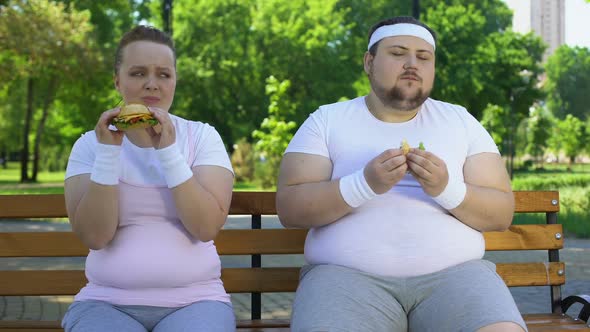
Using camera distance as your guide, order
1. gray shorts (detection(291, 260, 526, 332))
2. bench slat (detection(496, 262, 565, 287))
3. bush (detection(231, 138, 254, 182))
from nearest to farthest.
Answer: gray shorts (detection(291, 260, 526, 332))
bench slat (detection(496, 262, 565, 287))
bush (detection(231, 138, 254, 182))

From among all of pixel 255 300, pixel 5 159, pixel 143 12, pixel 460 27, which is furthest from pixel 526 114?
pixel 5 159

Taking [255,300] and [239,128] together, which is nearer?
[255,300]

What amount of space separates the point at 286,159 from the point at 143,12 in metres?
37.2

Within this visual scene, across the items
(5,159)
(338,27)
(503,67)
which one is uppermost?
(338,27)

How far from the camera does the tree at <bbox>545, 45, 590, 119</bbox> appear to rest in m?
60.6

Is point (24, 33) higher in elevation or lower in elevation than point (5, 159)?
higher

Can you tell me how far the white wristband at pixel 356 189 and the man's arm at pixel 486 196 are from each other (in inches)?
15.9

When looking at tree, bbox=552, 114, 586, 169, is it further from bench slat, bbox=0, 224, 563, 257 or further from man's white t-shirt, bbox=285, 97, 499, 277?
man's white t-shirt, bbox=285, 97, 499, 277

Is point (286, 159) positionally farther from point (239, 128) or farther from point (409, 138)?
point (239, 128)

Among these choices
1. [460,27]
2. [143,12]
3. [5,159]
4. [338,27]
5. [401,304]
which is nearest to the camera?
[401,304]

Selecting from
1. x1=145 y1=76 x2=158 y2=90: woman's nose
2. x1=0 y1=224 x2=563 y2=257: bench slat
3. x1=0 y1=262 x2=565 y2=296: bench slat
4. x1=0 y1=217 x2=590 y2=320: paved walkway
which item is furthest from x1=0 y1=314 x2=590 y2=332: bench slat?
x1=0 y1=217 x2=590 y2=320: paved walkway

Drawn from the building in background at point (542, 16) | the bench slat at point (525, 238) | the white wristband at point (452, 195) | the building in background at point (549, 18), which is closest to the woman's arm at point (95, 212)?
the white wristband at point (452, 195)

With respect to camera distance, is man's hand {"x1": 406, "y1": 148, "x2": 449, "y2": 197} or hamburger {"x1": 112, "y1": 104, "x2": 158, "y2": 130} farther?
man's hand {"x1": 406, "y1": 148, "x2": 449, "y2": 197}

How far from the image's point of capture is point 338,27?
4222cm
